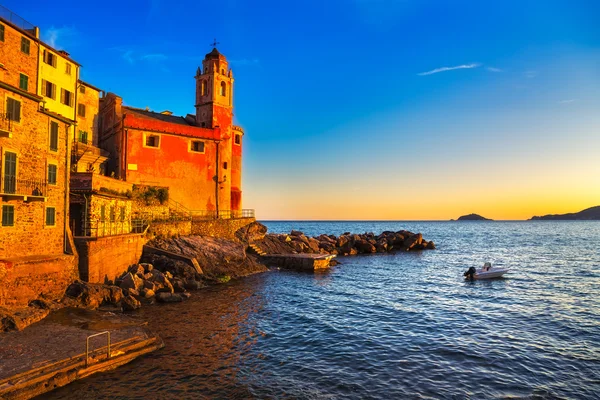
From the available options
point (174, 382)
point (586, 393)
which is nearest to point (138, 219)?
point (174, 382)

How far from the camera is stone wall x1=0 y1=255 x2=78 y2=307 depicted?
1797cm

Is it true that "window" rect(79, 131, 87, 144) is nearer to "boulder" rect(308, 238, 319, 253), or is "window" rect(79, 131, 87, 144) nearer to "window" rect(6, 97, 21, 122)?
"window" rect(6, 97, 21, 122)

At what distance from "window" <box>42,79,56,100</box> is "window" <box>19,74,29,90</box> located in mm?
3096

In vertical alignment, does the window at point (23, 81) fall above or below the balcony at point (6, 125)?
above

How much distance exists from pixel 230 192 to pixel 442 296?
27.9m

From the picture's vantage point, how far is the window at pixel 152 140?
3875cm

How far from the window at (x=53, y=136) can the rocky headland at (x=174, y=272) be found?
8.20m

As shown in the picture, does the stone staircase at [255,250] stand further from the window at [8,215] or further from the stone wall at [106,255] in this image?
the window at [8,215]

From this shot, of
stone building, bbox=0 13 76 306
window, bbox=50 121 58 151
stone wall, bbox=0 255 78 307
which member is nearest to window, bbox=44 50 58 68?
stone building, bbox=0 13 76 306

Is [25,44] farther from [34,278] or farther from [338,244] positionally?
[338,244]

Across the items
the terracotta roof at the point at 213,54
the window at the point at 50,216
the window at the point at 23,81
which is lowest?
the window at the point at 50,216

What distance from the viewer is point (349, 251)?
2283 inches

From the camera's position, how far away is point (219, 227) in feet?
137

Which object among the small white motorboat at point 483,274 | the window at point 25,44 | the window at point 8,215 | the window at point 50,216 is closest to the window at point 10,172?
the window at point 8,215
